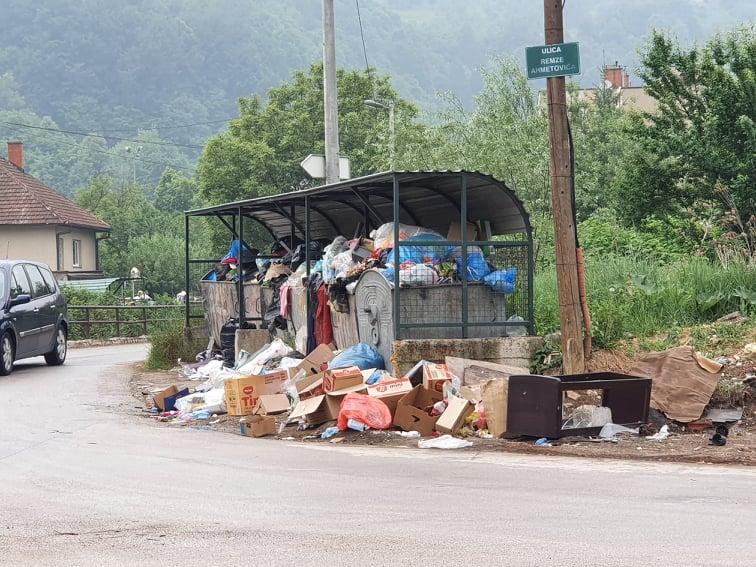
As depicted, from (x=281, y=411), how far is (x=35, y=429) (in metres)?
2.73

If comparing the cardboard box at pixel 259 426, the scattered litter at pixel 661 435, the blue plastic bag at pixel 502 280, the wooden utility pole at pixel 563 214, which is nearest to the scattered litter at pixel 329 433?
the cardboard box at pixel 259 426

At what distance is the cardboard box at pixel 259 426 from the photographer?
40.2 feet

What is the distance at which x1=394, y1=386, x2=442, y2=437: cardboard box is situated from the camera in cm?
1189

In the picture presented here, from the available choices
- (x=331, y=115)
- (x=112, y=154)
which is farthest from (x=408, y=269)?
(x=112, y=154)

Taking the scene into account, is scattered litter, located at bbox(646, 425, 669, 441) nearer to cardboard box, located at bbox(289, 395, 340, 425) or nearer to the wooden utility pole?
the wooden utility pole

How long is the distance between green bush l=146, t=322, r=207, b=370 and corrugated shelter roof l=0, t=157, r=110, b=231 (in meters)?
31.4

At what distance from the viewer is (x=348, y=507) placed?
7.95 meters

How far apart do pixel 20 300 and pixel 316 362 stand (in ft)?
23.5

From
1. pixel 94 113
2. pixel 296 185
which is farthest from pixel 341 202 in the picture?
pixel 94 113

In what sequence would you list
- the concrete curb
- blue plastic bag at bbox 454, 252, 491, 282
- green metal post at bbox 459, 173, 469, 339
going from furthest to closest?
the concrete curb, blue plastic bag at bbox 454, 252, 491, 282, green metal post at bbox 459, 173, 469, 339

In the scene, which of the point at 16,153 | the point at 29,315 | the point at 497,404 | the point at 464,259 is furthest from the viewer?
the point at 16,153

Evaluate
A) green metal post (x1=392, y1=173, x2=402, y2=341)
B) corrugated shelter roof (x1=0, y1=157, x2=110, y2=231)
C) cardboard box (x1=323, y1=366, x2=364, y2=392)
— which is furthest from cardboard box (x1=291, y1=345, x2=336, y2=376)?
corrugated shelter roof (x1=0, y1=157, x2=110, y2=231)

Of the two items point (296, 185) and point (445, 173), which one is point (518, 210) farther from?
point (296, 185)

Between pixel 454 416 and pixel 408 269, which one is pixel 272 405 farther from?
pixel 454 416
